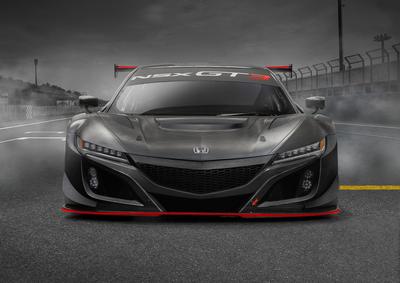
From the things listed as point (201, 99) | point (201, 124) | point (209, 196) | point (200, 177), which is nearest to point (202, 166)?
point (200, 177)

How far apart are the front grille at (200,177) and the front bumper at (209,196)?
31 mm

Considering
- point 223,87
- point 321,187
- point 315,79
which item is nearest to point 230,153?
point 321,187

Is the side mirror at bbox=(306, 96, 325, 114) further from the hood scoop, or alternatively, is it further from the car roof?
the hood scoop

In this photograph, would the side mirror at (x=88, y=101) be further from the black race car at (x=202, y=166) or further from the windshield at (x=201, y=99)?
the black race car at (x=202, y=166)

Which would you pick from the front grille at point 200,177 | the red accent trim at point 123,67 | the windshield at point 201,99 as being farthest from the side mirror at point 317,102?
the red accent trim at point 123,67

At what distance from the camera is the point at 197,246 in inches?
157

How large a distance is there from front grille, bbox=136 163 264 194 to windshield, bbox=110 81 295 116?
117 cm

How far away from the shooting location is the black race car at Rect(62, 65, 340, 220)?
13.6 ft

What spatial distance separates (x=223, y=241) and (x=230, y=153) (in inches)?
25.2

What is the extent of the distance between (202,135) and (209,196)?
Answer: 1.61ft

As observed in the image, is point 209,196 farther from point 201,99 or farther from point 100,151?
point 201,99

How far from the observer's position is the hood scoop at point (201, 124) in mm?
4480

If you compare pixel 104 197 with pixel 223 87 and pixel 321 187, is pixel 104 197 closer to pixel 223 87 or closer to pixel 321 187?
pixel 321 187

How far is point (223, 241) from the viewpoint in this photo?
413cm
